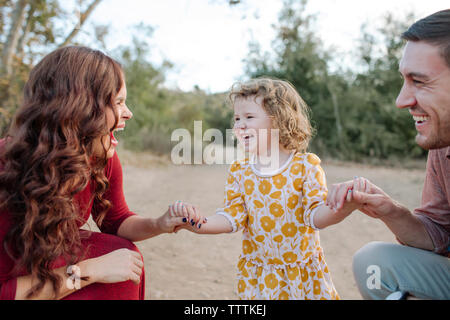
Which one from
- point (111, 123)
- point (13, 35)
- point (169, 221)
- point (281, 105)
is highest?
point (13, 35)

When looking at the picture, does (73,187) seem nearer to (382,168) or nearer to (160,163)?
(160,163)

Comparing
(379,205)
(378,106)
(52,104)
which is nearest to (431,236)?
(379,205)

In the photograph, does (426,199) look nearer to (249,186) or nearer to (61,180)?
(249,186)

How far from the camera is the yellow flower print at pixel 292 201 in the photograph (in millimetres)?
2115

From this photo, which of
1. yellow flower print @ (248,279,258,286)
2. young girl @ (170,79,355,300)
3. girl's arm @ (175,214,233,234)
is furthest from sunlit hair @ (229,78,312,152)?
yellow flower print @ (248,279,258,286)

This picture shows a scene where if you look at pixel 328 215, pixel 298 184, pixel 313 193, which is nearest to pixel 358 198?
pixel 328 215

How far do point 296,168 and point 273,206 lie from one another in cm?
25

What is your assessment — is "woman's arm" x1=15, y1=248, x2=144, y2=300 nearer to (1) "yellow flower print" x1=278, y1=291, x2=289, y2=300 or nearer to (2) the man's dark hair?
(1) "yellow flower print" x1=278, y1=291, x2=289, y2=300

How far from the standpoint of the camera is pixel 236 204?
2211mm

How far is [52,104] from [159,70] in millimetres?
11809

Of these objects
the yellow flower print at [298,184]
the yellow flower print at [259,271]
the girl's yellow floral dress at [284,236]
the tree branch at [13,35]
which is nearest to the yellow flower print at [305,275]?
the girl's yellow floral dress at [284,236]

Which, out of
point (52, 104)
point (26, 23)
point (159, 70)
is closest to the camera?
point (52, 104)

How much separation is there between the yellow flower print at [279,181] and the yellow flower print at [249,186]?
0.42 ft

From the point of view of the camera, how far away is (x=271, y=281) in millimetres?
2094
